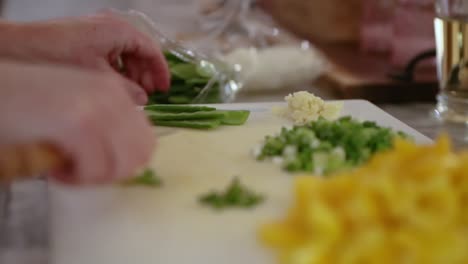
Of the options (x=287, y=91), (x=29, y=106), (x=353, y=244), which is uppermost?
(x=29, y=106)

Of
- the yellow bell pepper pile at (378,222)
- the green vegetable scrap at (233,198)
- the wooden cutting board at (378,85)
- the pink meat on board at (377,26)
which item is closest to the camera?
the yellow bell pepper pile at (378,222)

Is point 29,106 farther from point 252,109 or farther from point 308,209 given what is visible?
point 252,109

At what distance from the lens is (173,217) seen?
613 millimetres

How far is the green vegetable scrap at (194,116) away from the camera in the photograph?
0.86 metres

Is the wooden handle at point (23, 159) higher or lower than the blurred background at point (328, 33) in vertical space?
higher

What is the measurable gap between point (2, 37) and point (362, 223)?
0.52m

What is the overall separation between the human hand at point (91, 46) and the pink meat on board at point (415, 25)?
2.29 ft

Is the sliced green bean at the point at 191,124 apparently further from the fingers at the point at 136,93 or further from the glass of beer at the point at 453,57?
the glass of beer at the point at 453,57

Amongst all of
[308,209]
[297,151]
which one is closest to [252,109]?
[297,151]

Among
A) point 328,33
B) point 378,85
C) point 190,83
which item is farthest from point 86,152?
point 328,33

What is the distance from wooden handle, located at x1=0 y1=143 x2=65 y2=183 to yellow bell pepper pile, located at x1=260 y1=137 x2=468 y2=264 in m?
0.16

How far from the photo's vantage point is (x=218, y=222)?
60 centimetres

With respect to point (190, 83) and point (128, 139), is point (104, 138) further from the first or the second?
point (190, 83)

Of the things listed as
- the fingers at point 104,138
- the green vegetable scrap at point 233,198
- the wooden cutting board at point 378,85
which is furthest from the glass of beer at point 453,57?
the fingers at point 104,138
